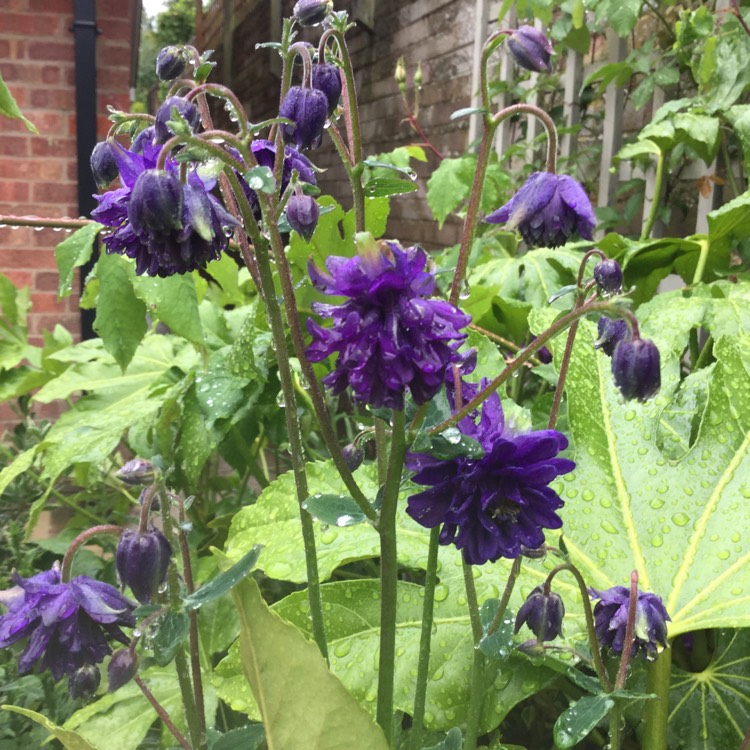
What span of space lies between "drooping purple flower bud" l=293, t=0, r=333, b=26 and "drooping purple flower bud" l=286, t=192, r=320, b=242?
0.12 metres

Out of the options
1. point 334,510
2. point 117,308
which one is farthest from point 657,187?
point 334,510

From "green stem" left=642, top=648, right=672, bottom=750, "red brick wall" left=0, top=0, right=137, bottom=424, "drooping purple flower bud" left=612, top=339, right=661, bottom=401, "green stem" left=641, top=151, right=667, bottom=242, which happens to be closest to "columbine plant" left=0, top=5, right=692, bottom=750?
"drooping purple flower bud" left=612, top=339, right=661, bottom=401

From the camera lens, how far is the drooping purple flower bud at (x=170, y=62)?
513mm

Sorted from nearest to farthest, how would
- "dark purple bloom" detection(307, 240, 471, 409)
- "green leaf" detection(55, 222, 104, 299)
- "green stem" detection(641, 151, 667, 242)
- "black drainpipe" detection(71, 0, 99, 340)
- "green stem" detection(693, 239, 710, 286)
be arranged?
"dark purple bloom" detection(307, 240, 471, 409), "green leaf" detection(55, 222, 104, 299), "green stem" detection(693, 239, 710, 286), "green stem" detection(641, 151, 667, 242), "black drainpipe" detection(71, 0, 99, 340)

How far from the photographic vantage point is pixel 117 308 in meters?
1.00

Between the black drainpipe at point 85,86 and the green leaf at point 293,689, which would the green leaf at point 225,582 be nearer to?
the green leaf at point 293,689

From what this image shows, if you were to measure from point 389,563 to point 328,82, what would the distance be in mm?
311

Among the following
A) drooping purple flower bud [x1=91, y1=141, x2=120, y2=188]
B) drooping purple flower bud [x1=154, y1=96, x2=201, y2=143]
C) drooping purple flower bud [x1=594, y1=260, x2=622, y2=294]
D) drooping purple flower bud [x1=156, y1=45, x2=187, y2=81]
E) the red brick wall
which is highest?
the red brick wall

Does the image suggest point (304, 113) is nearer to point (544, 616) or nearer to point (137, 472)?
point (137, 472)

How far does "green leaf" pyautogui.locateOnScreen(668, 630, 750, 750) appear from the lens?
0.82 metres

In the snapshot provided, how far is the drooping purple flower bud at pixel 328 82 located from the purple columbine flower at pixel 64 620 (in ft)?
1.19

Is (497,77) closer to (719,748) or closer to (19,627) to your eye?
(719,748)

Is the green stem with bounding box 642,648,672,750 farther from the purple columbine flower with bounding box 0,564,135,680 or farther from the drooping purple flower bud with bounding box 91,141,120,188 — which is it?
the drooping purple flower bud with bounding box 91,141,120,188

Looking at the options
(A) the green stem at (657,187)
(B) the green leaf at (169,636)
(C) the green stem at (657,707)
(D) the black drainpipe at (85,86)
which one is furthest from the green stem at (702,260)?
(D) the black drainpipe at (85,86)
